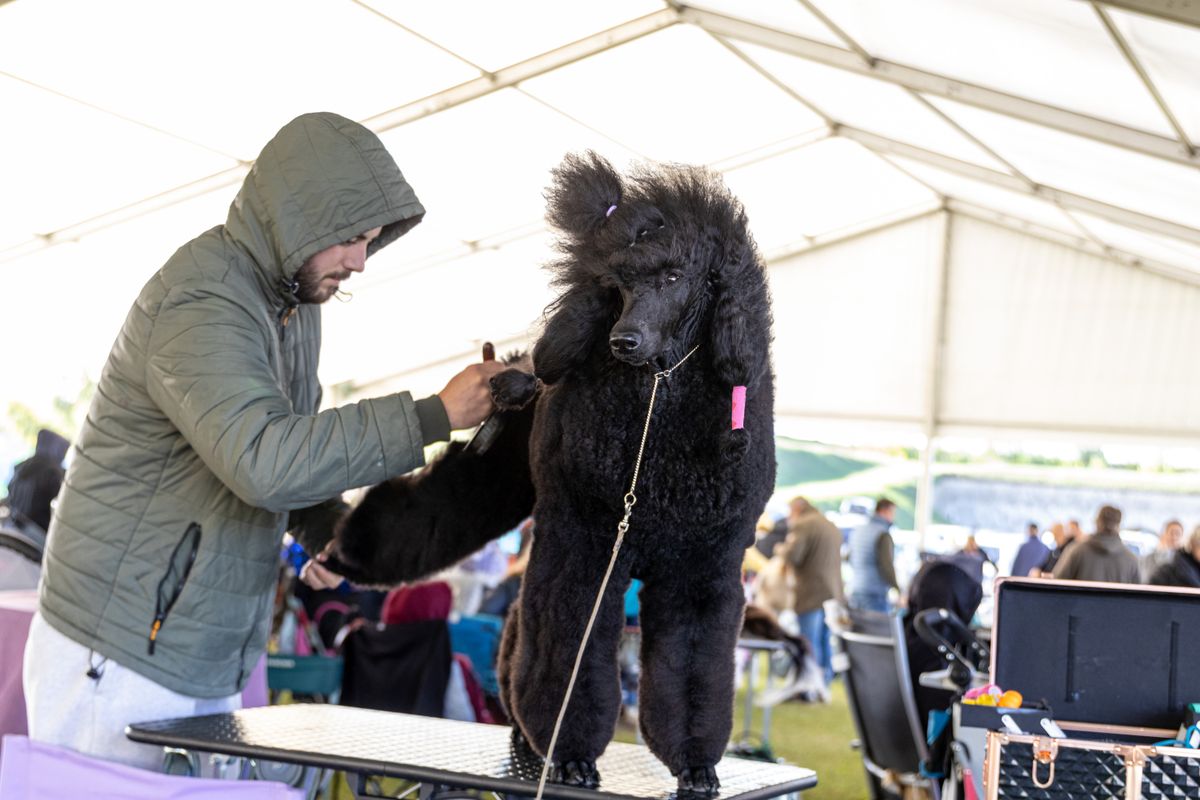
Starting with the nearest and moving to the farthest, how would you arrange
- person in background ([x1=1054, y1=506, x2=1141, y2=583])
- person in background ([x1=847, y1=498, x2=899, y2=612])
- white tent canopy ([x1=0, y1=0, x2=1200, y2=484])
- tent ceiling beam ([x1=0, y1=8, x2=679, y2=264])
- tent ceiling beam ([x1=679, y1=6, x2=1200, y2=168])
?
white tent canopy ([x1=0, y1=0, x2=1200, y2=484]), person in background ([x1=1054, y1=506, x2=1141, y2=583]), tent ceiling beam ([x1=679, y1=6, x2=1200, y2=168]), tent ceiling beam ([x1=0, y1=8, x2=679, y2=264]), person in background ([x1=847, y1=498, x2=899, y2=612])

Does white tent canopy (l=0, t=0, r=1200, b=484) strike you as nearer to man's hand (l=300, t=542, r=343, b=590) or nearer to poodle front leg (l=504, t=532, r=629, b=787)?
man's hand (l=300, t=542, r=343, b=590)

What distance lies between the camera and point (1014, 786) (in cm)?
189

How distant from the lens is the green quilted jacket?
1638 mm

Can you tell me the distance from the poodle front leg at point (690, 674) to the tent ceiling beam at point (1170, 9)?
3384 mm

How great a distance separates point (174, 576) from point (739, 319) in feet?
2.98

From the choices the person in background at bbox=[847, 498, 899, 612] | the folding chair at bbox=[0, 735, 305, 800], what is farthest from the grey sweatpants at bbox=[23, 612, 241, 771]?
the person in background at bbox=[847, 498, 899, 612]

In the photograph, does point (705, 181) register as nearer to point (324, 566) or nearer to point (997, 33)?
point (324, 566)

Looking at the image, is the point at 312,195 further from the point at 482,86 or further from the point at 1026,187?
the point at 1026,187

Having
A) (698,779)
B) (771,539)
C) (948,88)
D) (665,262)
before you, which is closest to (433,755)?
(698,779)

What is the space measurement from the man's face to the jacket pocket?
0.39 metres

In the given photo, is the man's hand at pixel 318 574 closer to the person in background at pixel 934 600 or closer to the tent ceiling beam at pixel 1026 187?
the person in background at pixel 934 600

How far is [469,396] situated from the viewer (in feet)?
5.62

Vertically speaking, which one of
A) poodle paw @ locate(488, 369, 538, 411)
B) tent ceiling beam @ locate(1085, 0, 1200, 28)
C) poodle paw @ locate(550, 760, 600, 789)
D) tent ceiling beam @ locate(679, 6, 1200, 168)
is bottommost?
poodle paw @ locate(550, 760, 600, 789)

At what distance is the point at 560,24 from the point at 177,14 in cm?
203
